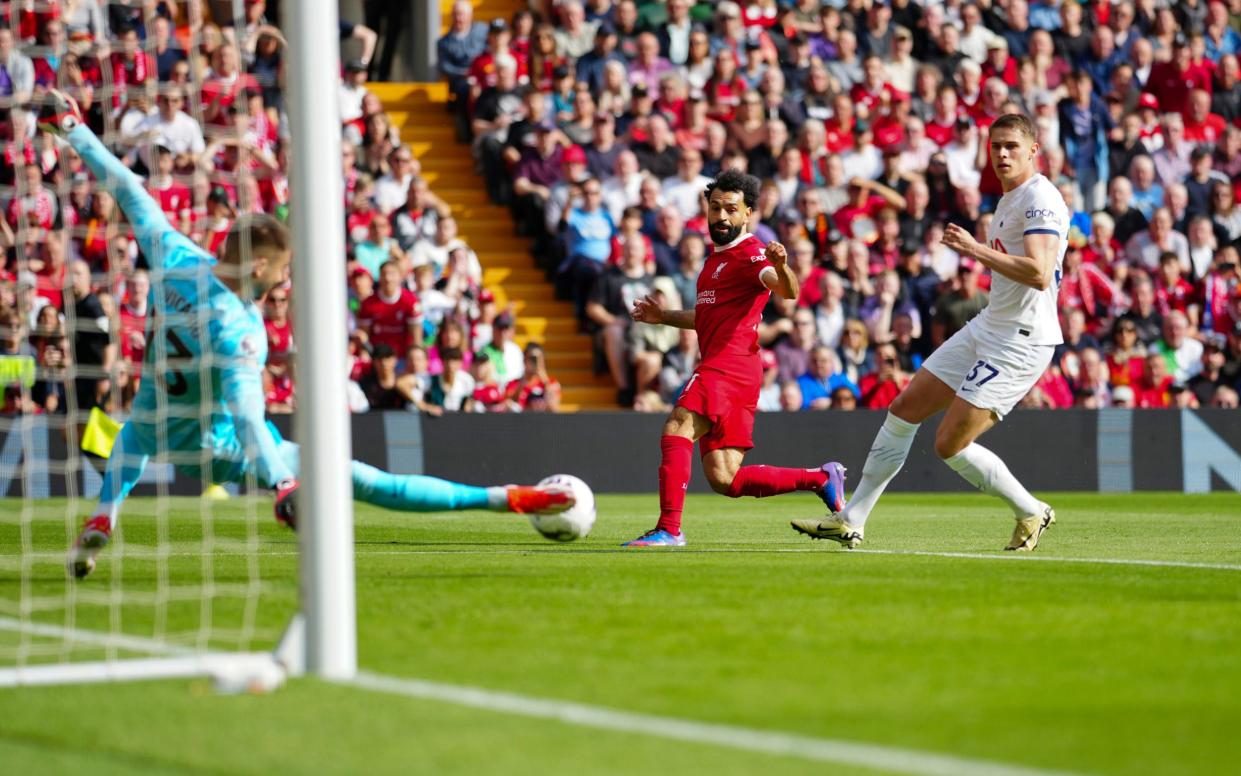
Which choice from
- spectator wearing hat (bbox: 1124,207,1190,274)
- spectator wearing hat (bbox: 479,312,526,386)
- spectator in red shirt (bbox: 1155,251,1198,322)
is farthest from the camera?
spectator wearing hat (bbox: 1124,207,1190,274)

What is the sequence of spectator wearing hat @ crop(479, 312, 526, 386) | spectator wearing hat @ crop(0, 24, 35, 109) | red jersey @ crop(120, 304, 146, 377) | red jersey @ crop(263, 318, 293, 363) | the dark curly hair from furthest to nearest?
spectator wearing hat @ crop(479, 312, 526, 386) < red jersey @ crop(263, 318, 293, 363) < red jersey @ crop(120, 304, 146, 377) < spectator wearing hat @ crop(0, 24, 35, 109) < the dark curly hair

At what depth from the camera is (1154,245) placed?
20328 mm

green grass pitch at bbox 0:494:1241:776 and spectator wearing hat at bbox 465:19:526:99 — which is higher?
spectator wearing hat at bbox 465:19:526:99

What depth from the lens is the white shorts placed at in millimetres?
9711

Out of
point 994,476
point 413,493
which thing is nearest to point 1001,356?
point 994,476

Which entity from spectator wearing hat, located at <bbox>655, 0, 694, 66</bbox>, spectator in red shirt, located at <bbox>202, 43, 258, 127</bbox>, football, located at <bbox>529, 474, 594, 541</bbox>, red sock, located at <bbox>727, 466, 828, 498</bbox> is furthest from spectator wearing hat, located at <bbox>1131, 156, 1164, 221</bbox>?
football, located at <bbox>529, 474, 594, 541</bbox>

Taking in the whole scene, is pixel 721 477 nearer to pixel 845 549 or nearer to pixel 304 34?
pixel 845 549

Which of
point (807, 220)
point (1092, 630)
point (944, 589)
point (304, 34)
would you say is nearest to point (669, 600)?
point (944, 589)

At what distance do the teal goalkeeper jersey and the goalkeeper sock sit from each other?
36cm

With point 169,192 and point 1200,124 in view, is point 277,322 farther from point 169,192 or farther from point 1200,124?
point 1200,124

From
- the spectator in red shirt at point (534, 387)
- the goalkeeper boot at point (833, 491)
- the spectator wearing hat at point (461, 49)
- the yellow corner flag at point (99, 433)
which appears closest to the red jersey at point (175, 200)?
the yellow corner flag at point (99, 433)

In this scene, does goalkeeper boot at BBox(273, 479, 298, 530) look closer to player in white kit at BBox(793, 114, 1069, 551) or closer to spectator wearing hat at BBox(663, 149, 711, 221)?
player in white kit at BBox(793, 114, 1069, 551)

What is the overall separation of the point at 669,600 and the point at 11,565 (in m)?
3.88

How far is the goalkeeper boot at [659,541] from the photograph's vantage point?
10.3 meters
